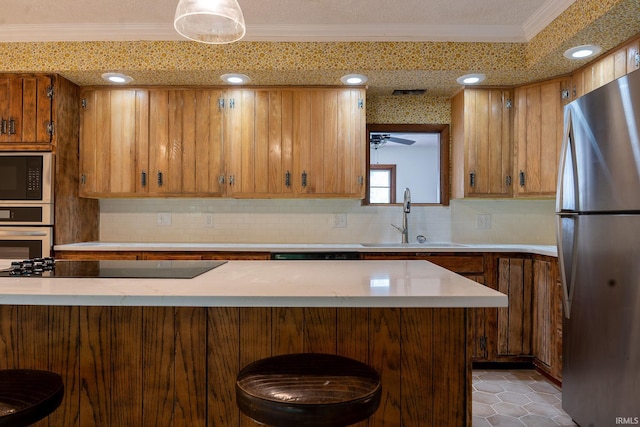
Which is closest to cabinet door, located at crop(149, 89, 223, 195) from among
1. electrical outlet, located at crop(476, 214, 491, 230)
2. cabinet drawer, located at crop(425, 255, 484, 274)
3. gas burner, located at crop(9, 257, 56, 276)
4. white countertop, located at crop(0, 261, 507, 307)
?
gas burner, located at crop(9, 257, 56, 276)

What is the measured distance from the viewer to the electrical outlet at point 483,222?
3.64 m

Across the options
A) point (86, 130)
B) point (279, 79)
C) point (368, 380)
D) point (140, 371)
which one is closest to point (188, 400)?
point (140, 371)

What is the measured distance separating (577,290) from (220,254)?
2.35 metres

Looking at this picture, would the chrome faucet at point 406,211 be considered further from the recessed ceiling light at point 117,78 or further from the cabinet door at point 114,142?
the recessed ceiling light at point 117,78

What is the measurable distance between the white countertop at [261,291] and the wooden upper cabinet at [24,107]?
7.17 ft

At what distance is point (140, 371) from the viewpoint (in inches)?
55.0

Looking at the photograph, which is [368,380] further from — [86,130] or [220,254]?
[86,130]

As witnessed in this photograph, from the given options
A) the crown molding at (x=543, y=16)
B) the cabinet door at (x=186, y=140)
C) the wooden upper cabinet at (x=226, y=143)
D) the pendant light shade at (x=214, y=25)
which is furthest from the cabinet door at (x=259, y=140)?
the crown molding at (x=543, y=16)

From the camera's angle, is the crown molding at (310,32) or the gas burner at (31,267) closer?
the gas burner at (31,267)

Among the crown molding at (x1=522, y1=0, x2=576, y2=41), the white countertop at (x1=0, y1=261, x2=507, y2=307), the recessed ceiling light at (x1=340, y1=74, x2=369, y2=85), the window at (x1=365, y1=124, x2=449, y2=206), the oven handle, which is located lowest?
the white countertop at (x1=0, y1=261, x2=507, y2=307)

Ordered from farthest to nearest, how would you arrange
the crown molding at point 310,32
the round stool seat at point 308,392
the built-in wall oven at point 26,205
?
the built-in wall oven at point 26,205 < the crown molding at point 310,32 < the round stool seat at point 308,392

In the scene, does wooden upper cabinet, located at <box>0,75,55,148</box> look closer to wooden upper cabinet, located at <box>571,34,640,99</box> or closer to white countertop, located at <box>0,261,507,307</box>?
white countertop, located at <box>0,261,507,307</box>

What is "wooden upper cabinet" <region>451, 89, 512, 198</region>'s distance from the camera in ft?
10.8

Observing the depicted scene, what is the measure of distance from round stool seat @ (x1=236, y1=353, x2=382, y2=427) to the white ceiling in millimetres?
2364
